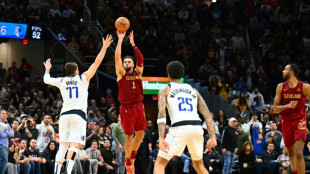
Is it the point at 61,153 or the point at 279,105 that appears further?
the point at 279,105

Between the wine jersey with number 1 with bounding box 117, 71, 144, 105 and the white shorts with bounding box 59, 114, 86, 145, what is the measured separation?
1.34 meters

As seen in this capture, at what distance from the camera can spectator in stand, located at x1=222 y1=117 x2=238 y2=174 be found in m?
20.5

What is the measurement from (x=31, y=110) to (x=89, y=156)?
3.13 m

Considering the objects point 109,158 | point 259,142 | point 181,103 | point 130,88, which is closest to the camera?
point 181,103

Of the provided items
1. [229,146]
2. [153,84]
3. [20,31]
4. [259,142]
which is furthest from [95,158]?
[20,31]

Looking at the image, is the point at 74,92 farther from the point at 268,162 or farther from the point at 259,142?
the point at 259,142

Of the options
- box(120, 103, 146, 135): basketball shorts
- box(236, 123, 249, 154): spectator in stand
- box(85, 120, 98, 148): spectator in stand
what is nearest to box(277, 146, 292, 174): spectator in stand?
box(236, 123, 249, 154): spectator in stand

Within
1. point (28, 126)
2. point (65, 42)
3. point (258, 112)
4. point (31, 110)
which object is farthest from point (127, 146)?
point (65, 42)

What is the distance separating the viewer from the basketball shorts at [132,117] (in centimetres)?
1313

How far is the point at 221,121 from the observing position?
22562mm

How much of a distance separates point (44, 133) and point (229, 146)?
587cm

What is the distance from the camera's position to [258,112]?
23359 mm

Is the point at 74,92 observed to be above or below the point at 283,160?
above

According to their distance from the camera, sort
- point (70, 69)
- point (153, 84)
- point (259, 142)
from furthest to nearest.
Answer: point (153, 84) < point (259, 142) < point (70, 69)
